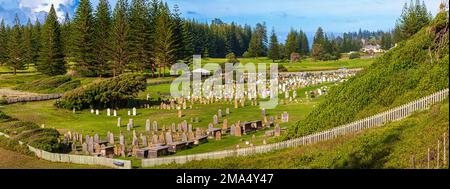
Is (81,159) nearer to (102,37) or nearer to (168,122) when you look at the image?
(168,122)

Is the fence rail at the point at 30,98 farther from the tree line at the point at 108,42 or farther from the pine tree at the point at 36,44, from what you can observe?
the pine tree at the point at 36,44

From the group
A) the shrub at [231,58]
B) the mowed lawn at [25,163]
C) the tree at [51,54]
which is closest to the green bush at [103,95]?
the mowed lawn at [25,163]

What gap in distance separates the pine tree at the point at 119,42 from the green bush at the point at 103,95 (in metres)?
25.2

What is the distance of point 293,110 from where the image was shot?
136 ft

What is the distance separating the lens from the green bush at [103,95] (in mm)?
44688

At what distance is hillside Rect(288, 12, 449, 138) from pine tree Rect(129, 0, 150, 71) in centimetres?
4877

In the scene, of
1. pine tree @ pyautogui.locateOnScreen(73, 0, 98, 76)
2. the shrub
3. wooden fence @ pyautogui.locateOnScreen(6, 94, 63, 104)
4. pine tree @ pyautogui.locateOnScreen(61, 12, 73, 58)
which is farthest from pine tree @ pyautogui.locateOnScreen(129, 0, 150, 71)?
the shrub

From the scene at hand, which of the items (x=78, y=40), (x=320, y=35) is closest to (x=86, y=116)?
(x=78, y=40)

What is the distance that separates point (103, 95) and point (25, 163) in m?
19.6

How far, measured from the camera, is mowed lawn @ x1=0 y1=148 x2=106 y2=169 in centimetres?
2402

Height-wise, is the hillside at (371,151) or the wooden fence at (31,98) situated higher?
the wooden fence at (31,98)

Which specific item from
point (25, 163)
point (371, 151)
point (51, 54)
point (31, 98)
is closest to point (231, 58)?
point (51, 54)

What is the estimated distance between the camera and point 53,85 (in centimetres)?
6216

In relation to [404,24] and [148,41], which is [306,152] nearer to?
[148,41]
